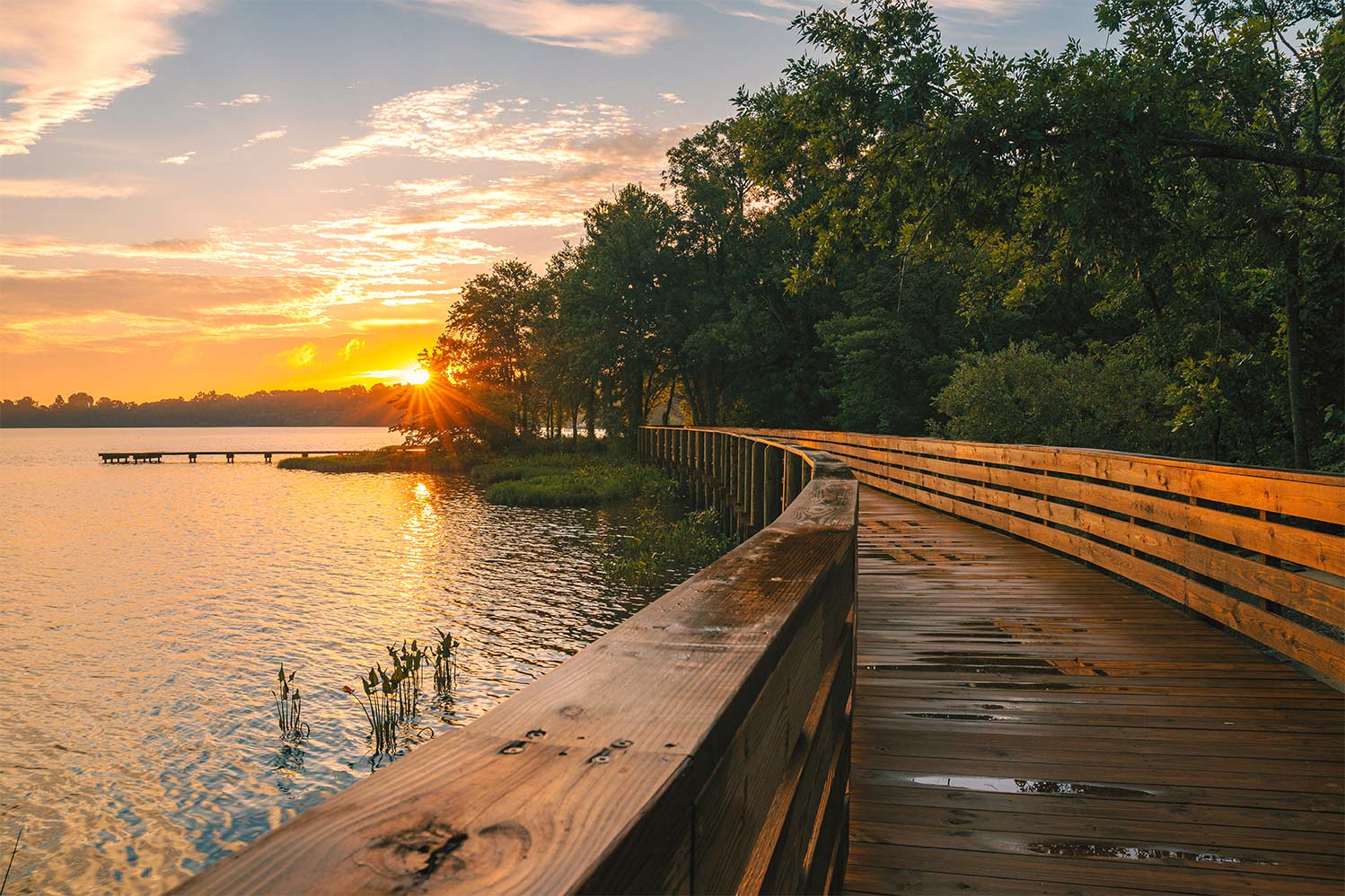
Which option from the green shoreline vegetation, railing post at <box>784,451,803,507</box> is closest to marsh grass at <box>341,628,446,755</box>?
railing post at <box>784,451,803,507</box>

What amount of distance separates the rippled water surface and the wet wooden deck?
6.89 meters

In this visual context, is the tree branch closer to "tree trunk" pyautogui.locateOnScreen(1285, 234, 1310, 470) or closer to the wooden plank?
"tree trunk" pyautogui.locateOnScreen(1285, 234, 1310, 470)

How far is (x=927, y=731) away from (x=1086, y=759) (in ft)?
2.31

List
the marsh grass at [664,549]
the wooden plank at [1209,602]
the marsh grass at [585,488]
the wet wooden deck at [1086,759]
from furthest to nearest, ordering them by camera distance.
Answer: the marsh grass at [585,488]
the marsh grass at [664,549]
the wooden plank at [1209,602]
the wet wooden deck at [1086,759]

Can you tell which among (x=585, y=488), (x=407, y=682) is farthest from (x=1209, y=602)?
(x=585, y=488)

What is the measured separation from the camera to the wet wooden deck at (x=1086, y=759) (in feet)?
10.2

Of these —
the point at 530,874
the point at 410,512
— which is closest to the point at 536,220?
the point at 410,512

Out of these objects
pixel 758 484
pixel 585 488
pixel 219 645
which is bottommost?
pixel 219 645

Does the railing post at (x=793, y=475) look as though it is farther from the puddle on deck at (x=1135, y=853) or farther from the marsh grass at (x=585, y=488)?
the marsh grass at (x=585, y=488)

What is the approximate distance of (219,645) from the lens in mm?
15352

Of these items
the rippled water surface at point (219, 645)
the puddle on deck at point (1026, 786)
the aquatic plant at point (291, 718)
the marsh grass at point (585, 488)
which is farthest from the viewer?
the marsh grass at point (585, 488)

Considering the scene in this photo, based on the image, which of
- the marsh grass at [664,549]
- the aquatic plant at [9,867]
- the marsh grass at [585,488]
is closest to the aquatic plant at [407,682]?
the aquatic plant at [9,867]

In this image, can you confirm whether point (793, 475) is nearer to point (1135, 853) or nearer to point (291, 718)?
point (1135, 853)

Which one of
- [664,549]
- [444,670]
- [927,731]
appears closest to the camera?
[927,731]
